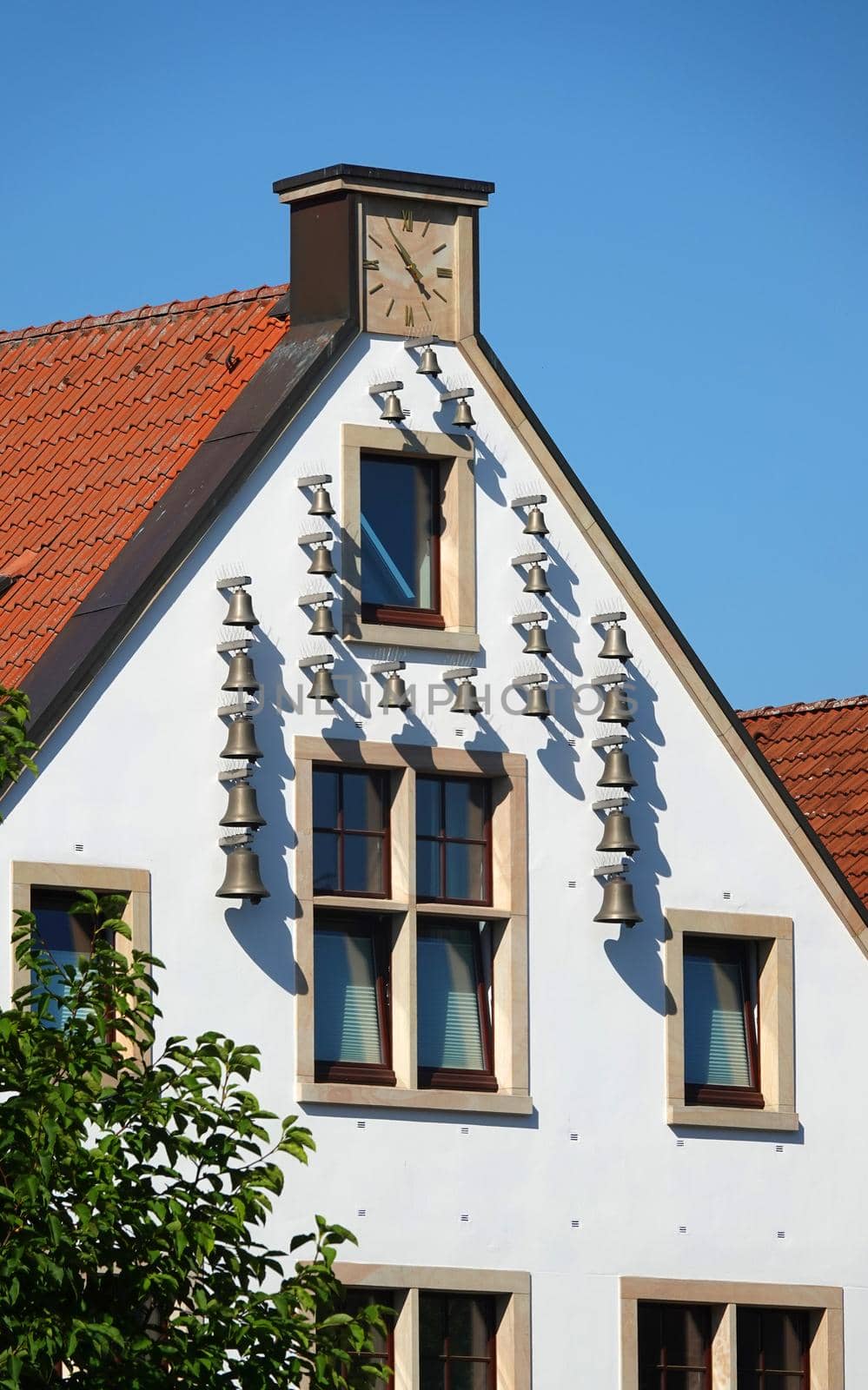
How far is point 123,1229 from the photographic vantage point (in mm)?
21891

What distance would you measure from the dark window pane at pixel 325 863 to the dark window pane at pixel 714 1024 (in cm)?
372

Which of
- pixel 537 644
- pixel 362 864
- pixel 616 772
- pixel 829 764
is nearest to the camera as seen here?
pixel 362 864

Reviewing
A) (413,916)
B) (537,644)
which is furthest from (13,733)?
(537,644)

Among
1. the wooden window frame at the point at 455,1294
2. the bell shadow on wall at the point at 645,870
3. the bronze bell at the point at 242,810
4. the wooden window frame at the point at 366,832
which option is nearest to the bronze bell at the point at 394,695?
the wooden window frame at the point at 366,832

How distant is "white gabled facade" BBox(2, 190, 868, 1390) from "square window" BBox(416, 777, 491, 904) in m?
0.41

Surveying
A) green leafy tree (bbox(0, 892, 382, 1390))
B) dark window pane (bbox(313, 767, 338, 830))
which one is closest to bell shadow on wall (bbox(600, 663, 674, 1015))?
dark window pane (bbox(313, 767, 338, 830))

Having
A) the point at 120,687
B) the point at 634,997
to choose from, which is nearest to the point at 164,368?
the point at 120,687

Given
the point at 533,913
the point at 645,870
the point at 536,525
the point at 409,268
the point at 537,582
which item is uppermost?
the point at 409,268

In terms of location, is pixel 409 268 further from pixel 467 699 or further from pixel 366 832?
pixel 366 832

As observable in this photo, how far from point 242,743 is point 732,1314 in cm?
684

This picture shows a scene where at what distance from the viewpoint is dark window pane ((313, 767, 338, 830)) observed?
2962cm

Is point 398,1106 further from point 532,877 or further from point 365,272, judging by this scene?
point 365,272

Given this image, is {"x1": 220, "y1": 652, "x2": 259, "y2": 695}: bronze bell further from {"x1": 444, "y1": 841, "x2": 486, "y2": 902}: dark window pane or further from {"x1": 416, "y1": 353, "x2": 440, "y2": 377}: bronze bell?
{"x1": 416, "y1": 353, "x2": 440, "y2": 377}: bronze bell

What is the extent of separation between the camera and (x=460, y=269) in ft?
103
